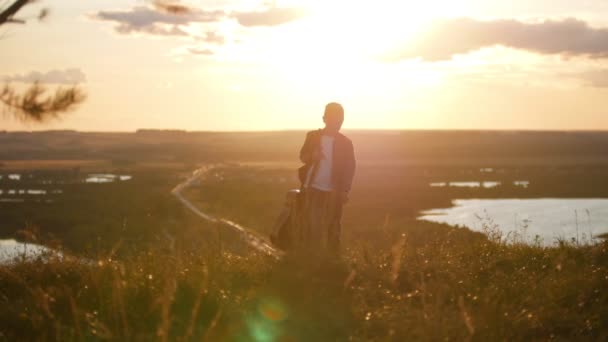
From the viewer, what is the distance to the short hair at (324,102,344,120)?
10062 millimetres

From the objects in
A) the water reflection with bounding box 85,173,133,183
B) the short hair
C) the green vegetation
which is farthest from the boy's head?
the water reflection with bounding box 85,173,133,183

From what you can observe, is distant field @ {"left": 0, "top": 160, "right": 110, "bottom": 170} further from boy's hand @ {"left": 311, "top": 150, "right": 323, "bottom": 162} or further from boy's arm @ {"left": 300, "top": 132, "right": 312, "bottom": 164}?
boy's hand @ {"left": 311, "top": 150, "right": 323, "bottom": 162}

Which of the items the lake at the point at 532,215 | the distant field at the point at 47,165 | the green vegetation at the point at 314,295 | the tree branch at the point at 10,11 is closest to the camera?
the green vegetation at the point at 314,295

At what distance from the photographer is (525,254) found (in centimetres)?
970

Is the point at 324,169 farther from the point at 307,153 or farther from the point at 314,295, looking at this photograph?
the point at 314,295

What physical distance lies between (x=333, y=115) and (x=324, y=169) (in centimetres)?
70

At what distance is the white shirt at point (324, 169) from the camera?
1011 cm

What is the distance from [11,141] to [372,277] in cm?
17765

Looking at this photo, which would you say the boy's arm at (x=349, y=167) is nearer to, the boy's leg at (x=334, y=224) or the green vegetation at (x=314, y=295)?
the boy's leg at (x=334, y=224)

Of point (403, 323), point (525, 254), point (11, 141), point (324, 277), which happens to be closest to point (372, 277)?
point (324, 277)

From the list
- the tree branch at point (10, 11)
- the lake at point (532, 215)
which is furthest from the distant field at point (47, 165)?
the tree branch at point (10, 11)

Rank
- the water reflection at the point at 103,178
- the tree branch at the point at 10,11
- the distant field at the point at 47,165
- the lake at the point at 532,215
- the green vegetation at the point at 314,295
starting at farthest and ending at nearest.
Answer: the distant field at the point at 47,165 → the water reflection at the point at 103,178 → the lake at the point at 532,215 → the tree branch at the point at 10,11 → the green vegetation at the point at 314,295

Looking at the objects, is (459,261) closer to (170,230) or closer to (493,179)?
(170,230)

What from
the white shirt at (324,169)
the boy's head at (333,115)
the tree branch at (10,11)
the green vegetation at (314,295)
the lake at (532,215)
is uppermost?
the tree branch at (10,11)
